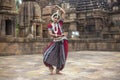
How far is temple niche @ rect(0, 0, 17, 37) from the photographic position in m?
16.1

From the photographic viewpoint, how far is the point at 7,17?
16.5 meters

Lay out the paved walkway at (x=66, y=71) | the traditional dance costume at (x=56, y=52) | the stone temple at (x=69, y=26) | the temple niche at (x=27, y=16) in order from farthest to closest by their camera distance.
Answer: the temple niche at (x=27, y=16), the stone temple at (x=69, y=26), the traditional dance costume at (x=56, y=52), the paved walkway at (x=66, y=71)

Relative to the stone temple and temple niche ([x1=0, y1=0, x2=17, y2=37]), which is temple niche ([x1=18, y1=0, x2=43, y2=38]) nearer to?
the stone temple

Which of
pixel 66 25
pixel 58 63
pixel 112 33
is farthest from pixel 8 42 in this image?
pixel 66 25

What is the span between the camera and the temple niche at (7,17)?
16.1 m

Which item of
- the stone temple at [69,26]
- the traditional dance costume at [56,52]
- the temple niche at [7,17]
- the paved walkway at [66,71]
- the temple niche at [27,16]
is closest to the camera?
the paved walkway at [66,71]

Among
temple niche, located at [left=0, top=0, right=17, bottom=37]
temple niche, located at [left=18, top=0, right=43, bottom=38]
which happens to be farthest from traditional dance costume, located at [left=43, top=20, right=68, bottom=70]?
temple niche, located at [left=18, top=0, right=43, bottom=38]

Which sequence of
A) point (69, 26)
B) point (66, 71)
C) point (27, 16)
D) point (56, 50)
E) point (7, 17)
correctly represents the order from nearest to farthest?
point (56, 50), point (66, 71), point (7, 17), point (27, 16), point (69, 26)

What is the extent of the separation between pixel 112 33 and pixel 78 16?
8476mm

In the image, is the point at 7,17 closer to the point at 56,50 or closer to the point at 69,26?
the point at 69,26

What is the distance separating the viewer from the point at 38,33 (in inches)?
842

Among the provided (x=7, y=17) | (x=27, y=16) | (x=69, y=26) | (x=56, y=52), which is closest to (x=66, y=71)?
(x=56, y=52)

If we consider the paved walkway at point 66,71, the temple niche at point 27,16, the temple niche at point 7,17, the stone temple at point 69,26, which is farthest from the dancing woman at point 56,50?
the temple niche at point 27,16

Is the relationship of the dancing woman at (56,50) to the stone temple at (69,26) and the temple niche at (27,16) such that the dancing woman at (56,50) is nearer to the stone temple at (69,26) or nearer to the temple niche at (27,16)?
the stone temple at (69,26)
